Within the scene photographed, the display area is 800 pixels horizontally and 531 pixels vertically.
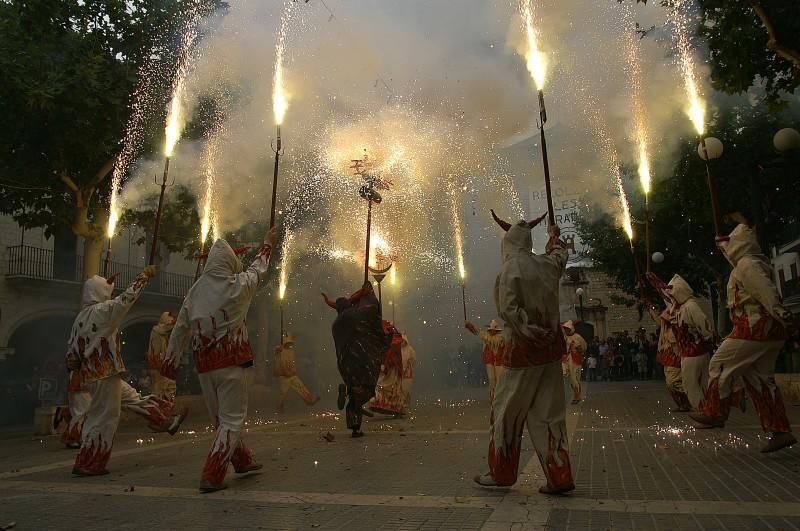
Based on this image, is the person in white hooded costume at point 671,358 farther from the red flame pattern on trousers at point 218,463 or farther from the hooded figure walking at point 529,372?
the red flame pattern on trousers at point 218,463

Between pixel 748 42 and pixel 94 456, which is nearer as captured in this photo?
pixel 94 456

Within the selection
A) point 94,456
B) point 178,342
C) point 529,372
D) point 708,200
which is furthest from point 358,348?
point 708,200

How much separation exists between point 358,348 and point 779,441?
5.20 meters

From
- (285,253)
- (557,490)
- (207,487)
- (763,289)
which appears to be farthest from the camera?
(285,253)

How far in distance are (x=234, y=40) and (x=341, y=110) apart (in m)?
3.80

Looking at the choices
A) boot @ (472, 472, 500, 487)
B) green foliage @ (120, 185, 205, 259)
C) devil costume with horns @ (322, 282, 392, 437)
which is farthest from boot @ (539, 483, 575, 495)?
green foliage @ (120, 185, 205, 259)

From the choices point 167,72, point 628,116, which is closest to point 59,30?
point 167,72

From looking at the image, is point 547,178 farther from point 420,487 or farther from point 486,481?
point 420,487

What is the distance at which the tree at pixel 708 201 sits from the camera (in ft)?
37.6

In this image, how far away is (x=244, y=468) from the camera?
5.36 meters

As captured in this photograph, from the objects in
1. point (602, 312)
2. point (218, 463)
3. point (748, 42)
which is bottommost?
point (218, 463)

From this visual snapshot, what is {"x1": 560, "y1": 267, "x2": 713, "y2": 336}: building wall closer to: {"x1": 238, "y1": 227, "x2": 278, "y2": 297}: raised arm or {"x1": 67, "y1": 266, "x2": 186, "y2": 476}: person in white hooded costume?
{"x1": 67, "y1": 266, "x2": 186, "y2": 476}: person in white hooded costume

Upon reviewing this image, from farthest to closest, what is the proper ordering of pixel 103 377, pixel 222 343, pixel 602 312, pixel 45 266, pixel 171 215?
pixel 602 312 < pixel 45 266 < pixel 171 215 < pixel 103 377 < pixel 222 343

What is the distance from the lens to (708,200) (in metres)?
13.9
